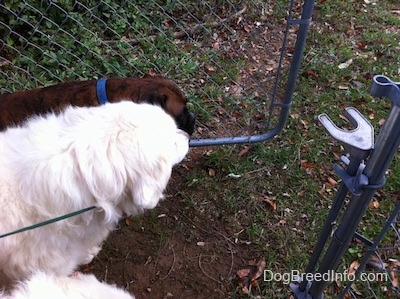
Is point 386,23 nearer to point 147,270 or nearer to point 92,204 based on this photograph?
point 147,270

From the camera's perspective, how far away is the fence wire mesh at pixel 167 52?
3.90m

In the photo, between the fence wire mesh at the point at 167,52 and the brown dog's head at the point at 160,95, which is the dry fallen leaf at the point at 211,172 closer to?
the fence wire mesh at the point at 167,52

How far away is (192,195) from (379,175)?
5.99 ft

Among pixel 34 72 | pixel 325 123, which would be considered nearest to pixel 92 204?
pixel 325 123

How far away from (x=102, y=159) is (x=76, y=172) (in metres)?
0.13

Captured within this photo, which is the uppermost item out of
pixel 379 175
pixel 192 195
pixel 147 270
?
pixel 379 175

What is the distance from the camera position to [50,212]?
1921 mm

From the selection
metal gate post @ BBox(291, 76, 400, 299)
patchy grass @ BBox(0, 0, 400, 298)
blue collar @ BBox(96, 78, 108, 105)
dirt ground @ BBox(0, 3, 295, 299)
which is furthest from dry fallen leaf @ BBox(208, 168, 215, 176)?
metal gate post @ BBox(291, 76, 400, 299)

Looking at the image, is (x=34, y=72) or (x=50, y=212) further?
(x=34, y=72)

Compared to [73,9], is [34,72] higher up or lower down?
lower down

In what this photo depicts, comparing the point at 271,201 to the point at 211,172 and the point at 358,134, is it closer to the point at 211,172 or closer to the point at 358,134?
the point at 211,172

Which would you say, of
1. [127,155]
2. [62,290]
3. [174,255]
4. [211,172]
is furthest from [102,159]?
[211,172]

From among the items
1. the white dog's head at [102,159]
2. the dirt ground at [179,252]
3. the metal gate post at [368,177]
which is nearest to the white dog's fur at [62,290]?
the white dog's head at [102,159]

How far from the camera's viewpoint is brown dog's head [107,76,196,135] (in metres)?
2.80
